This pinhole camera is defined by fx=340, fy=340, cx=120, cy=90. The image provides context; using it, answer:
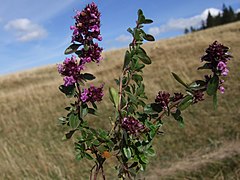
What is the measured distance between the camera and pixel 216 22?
86.6 meters

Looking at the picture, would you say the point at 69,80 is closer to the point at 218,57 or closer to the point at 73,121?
the point at 73,121

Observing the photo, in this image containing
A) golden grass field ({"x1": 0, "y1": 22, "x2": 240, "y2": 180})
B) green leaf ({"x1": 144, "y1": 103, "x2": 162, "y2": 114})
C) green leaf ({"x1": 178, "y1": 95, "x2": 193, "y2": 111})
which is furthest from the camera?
golden grass field ({"x1": 0, "y1": 22, "x2": 240, "y2": 180})

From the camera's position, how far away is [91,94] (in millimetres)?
1342

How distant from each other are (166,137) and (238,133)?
1.75 m

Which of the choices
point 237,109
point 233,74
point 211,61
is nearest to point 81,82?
point 211,61

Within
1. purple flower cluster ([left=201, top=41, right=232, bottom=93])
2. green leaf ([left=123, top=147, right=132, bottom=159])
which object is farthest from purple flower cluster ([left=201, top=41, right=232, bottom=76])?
green leaf ([left=123, top=147, right=132, bottom=159])

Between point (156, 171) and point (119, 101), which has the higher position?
point (119, 101)

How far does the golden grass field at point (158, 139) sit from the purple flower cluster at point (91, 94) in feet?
8.25

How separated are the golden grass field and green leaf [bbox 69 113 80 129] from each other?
2.51 m

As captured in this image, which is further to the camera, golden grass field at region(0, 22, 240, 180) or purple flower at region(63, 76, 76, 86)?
golden grass field at region(0, 22, 240, 180)

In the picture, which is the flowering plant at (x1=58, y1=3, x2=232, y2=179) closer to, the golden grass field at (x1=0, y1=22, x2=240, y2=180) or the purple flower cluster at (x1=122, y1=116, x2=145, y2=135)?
the purple flower cluster at (x1=122, y1=116, x2=145, y2=135)

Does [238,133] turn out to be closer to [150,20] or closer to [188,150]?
[188,150]

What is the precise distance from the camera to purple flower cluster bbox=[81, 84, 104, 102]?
132cm

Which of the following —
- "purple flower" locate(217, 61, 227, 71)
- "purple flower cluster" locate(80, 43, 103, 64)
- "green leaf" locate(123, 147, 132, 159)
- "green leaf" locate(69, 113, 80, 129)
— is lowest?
"green leaf" locate(123, 147, 132, 159)
